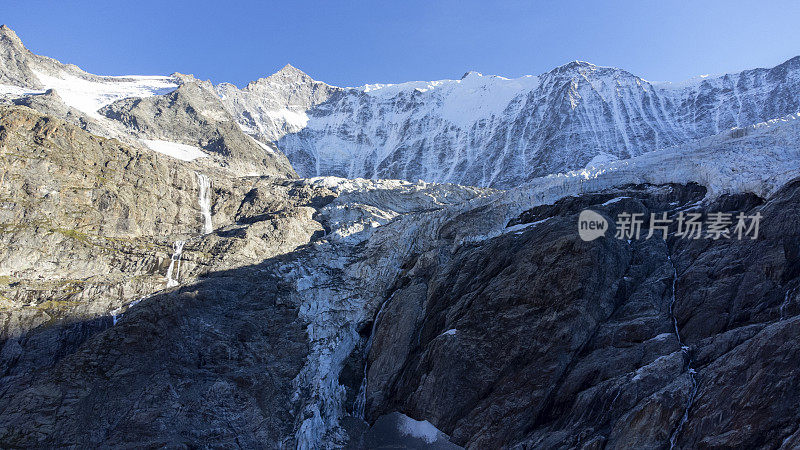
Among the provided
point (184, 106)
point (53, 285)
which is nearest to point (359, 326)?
point (53, 285)

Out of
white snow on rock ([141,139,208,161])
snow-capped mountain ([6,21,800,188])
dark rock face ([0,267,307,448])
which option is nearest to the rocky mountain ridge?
dark rock face ([0,267,307,448])

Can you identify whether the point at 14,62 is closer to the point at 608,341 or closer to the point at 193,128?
the point at 193,128

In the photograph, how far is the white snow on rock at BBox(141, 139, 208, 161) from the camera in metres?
139

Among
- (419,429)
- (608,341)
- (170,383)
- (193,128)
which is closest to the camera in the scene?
(608,341)

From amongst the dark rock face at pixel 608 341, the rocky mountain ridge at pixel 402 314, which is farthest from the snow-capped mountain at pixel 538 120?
the dark rock face at pixel 608 341

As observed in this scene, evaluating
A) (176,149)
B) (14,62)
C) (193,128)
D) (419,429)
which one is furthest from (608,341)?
(14,62)

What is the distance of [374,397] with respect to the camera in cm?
5022

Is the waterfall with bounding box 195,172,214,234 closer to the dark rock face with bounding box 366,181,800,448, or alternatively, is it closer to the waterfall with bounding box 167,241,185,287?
the waterfall with bounding box 167,241,185,287

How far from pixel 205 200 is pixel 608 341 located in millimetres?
76584

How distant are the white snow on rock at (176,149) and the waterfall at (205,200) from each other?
4520 cm

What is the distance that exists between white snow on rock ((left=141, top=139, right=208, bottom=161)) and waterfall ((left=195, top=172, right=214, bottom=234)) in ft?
148

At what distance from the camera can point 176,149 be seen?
14538 cm

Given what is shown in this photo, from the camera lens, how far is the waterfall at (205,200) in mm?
89144

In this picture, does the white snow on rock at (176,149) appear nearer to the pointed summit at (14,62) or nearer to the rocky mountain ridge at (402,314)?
the rocky mountain ridge at (402,314)
